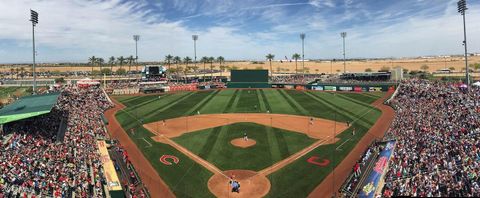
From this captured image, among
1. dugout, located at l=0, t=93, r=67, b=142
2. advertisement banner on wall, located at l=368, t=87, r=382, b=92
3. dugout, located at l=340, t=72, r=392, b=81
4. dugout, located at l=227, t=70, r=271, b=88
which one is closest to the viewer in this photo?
dugout, located at l=0, t=93, r=67, b=142

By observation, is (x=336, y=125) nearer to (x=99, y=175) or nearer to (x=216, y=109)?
(x=216, y=109)

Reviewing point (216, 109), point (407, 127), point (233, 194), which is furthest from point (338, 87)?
point (233, 194)

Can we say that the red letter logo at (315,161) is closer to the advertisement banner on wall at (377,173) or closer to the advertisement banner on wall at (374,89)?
the advertisement banner on wall at (377,173)

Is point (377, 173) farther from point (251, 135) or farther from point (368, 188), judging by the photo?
point (251, 135)

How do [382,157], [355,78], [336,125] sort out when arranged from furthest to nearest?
[355,78] → [336,125] → [382,157]

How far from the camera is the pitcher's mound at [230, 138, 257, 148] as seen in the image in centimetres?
3647

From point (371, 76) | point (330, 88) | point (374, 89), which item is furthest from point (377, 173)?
point (371, 76)


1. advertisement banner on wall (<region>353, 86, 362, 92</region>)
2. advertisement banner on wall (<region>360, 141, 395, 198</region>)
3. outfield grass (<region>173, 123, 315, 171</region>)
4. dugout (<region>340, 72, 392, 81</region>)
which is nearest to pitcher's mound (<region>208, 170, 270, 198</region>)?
outfield grass (<region>173, 123, 315, 171</region>)

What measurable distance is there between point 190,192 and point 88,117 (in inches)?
1066

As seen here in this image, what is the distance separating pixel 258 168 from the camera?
3011 cm

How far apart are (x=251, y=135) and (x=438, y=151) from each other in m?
20.2

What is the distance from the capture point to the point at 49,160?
1046 inches

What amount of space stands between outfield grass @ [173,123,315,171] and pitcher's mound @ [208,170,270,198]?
1.26m

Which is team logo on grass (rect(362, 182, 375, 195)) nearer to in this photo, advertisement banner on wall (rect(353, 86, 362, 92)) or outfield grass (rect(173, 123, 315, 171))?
outfield grass (rect(173, 123, 315, 171))
